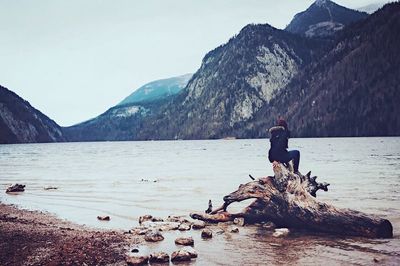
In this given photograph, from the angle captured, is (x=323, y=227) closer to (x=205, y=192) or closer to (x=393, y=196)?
(x=393, y=196)

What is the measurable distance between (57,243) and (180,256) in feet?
14.1

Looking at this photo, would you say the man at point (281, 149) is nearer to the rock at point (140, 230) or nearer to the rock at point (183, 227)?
the rock at point (183, 227)

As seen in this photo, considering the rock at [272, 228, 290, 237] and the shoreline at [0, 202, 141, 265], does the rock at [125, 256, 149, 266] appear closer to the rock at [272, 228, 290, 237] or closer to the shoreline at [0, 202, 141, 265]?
the shoreline at [0, 202, 141, 265]

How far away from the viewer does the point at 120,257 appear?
11328 millimetres

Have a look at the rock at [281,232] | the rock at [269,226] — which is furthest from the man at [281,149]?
the rock at [281,232]

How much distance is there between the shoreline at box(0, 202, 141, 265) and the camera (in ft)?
35.6

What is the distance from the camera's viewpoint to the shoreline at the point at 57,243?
10.9m

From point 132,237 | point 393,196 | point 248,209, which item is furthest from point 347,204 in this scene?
point 132,237

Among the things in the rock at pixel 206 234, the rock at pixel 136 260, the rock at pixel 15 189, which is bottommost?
the rock at pixel 15 189

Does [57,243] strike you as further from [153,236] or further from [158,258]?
[158,258]

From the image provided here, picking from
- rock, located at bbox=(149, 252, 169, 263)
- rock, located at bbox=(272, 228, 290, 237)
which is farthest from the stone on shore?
rock, located at bbox=(149, 252, 169, 263)

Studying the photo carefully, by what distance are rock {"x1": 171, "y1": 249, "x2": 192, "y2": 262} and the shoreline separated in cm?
140

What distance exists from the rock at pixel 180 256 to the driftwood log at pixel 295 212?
475 centimetres

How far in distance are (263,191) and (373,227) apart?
13.0 feet
